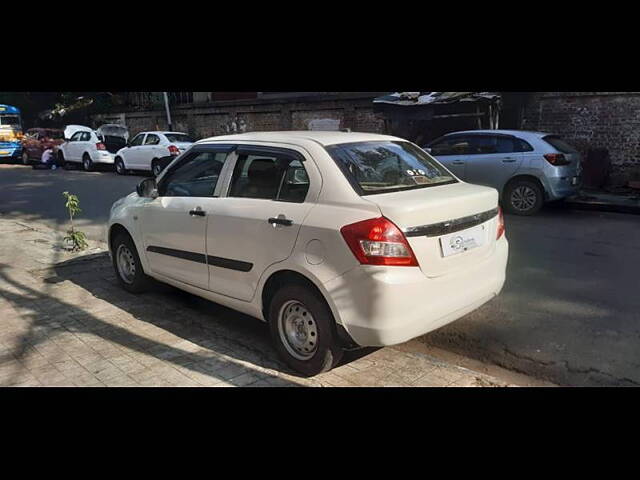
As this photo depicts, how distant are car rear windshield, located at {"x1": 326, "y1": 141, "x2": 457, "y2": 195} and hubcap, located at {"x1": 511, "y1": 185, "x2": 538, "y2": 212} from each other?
19.1ft

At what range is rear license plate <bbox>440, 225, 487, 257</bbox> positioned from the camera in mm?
3348

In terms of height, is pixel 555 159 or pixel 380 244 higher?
pixel 555 159

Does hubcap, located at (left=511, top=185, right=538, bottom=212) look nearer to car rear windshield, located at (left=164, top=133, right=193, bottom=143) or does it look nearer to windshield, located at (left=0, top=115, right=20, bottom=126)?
car rear windshield, located at (left=164, top=133, right=193, bottom=143)

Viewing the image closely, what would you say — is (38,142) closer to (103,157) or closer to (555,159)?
(103,157)

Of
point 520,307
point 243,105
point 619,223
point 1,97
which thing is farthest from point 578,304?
point 1,97

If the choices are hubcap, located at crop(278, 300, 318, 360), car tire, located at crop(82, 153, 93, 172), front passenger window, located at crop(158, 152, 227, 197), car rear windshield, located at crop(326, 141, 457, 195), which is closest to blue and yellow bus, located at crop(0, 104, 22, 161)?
car tire, located at crop(82, 153, 93, 172)

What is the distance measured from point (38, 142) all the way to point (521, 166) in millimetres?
22099

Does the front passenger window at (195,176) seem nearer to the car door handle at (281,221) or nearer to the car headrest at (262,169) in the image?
the car headrest at (262,169)

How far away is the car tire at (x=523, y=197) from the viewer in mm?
9289

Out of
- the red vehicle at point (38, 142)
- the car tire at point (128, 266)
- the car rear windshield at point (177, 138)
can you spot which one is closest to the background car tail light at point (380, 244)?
the car tire at point (128, 266)

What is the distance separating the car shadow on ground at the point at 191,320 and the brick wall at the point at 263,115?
1015cm

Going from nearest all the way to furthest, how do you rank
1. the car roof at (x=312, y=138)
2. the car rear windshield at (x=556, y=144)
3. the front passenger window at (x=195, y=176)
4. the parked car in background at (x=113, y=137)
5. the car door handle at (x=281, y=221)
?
the car door handle at (x=281, y=221)
the car roof at (x=312, y=138)
the front passenger window at (x=195, y=176)
the car rear windshield at (x=556, y=144)
the parked car in background at (x=113, y=137)

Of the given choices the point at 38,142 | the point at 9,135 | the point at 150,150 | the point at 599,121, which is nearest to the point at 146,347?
the point at 599,121

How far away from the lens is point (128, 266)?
5426 mm
